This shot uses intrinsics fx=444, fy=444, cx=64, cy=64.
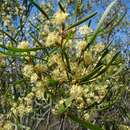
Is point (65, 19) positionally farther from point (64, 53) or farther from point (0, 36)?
point (0, 36)

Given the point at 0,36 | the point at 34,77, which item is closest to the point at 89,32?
the point at 34,77

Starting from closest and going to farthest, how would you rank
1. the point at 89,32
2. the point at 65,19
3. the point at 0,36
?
the point at 65,19, the point at 89,32, the point at 0,36

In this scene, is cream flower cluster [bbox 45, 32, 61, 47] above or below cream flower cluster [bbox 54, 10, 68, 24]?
below

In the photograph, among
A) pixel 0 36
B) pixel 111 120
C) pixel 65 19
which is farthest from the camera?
pixel 0 36

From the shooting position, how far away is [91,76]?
8.70 feet

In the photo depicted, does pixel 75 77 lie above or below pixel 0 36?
below

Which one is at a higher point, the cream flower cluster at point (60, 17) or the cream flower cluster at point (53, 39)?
the cream flower cluster at point (60, 17)

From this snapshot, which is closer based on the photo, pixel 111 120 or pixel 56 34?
pixel 56 34

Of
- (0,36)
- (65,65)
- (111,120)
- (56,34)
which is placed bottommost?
(111,120)

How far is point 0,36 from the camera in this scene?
21.1ft

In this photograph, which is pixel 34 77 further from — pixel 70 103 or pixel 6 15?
pixel 6 15

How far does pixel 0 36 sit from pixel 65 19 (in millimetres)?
3999

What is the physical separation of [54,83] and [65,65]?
136 millimetres

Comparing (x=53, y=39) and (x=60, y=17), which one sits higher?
(x=60, y=17)
